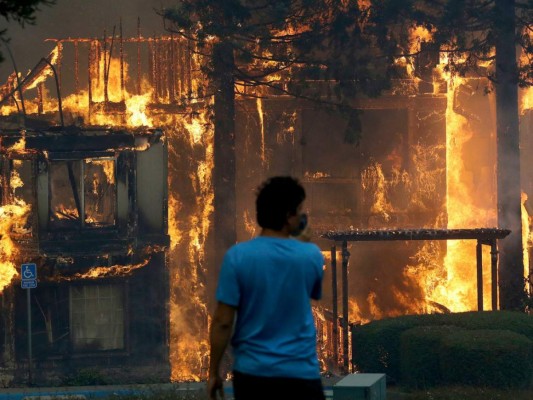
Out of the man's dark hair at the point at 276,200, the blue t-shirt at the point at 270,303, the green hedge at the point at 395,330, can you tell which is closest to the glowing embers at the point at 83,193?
the green hedge at the point at 395,330

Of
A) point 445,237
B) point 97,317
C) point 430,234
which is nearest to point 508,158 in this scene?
point 445,237

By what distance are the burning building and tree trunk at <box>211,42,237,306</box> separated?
2.37 ft

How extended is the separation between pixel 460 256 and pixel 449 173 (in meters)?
2.41

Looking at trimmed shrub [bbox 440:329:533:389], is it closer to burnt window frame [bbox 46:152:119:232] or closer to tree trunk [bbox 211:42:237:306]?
tree trunk [bbox 211:42:237:306]

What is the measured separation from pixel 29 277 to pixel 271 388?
17.1 m

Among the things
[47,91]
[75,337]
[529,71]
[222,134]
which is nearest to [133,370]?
[75,337]

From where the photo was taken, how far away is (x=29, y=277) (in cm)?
2188

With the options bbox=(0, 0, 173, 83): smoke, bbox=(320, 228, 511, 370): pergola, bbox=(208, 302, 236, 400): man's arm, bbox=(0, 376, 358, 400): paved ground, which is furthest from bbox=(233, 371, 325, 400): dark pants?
bbox=(0, 0, 173, 83): smoke

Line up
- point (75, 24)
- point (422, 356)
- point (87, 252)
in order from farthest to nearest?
point (75, 24) < point (87, 252) < point (422, 356)

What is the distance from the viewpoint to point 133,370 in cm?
2614

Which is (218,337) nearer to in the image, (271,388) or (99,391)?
(271,388)

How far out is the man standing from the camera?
5.45 meters

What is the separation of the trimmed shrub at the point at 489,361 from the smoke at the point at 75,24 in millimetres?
19960

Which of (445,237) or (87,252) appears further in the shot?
(87,252)
